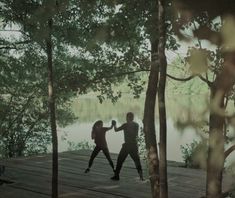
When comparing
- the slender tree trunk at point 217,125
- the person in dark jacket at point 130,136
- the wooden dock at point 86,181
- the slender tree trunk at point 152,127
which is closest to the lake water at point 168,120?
the slender tree trunk at point 217,125

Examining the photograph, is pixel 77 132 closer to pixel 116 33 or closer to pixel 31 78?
pixel 31 78

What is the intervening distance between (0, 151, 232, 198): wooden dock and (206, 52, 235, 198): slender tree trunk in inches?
182

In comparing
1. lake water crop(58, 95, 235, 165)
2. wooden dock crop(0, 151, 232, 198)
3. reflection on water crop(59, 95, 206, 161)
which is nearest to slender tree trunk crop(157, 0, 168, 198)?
lake water crop(58, 95, 235, 165)

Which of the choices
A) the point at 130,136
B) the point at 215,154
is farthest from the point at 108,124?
the point at 215,154

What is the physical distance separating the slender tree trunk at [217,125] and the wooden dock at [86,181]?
4.63m

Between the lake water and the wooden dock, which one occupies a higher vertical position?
the lake water

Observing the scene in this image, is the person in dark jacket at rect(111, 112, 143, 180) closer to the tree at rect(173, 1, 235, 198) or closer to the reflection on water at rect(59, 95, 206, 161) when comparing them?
the reflection on water at rect(59, 95, 206, 161)

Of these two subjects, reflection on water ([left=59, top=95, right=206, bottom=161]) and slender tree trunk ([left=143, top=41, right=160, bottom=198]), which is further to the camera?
reflection on water ([left=59, top=95, right=206, bottom=161])

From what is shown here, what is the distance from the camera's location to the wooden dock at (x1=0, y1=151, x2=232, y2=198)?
9.73 meters

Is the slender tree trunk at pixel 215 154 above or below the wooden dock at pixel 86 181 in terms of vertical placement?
above

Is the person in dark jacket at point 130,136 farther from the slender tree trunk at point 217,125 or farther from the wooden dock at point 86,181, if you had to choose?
the slender tree trunk at point 217,125

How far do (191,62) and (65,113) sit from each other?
1348 cm

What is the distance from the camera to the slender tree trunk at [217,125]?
13.8ft

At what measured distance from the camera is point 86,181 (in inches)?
432
